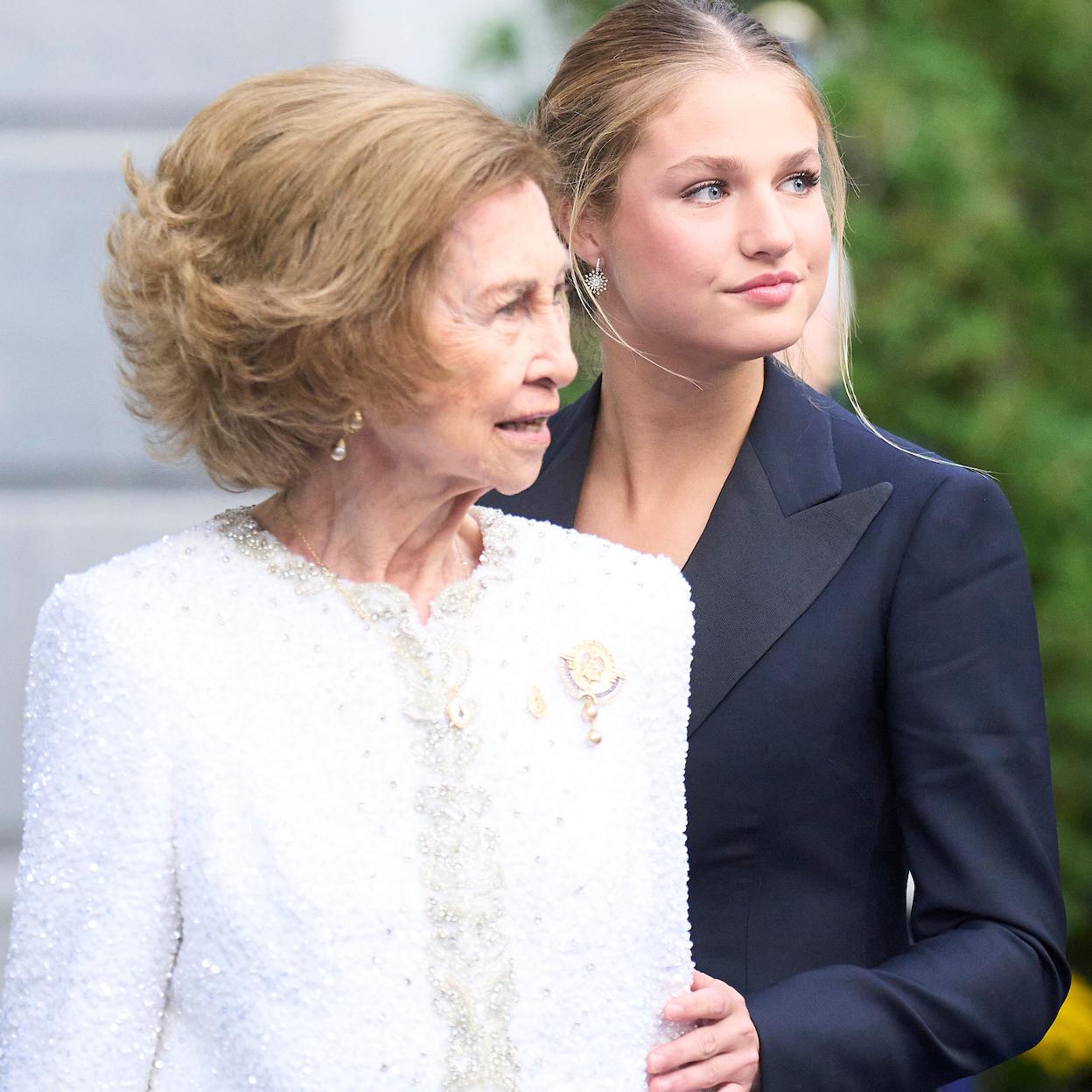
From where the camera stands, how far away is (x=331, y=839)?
68.0 inches

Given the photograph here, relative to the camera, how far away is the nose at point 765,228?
7.00 ft

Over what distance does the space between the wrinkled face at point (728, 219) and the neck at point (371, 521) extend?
1.49 feet

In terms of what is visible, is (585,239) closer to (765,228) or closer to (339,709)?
(765,228)

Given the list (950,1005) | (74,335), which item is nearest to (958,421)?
(74,335)

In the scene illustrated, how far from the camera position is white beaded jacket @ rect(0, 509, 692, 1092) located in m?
1.70

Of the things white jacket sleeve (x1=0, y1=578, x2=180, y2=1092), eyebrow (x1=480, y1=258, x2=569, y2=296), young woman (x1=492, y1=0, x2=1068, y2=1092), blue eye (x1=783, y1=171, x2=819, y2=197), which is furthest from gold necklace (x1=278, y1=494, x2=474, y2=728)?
blue eye (x1=783, y1=171, x2=819, y2=197)

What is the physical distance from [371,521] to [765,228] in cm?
61

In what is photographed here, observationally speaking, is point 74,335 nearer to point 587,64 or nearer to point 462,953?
point 587,64

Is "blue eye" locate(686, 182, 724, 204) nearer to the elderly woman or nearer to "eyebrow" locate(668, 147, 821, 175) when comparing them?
"eyebrow" locate(668, 147, 821, 175)

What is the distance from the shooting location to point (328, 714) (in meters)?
1.78

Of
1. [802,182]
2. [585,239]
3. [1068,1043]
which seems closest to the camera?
[802,182]

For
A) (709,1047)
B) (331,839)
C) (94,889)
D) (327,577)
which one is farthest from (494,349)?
(709,1047)

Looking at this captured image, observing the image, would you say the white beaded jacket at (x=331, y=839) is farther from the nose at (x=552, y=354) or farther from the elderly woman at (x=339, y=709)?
the nose at (x=552, y=354)

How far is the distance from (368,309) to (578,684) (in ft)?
1.42
